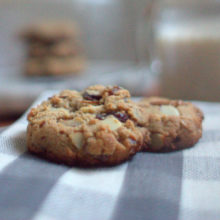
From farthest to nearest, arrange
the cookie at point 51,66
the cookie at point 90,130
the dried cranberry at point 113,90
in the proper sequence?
the cookie at point 51,66, the dried cranberry at point 113,90, the cookie at point 90,130

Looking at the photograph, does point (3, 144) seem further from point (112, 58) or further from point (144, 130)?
point (112, 58)

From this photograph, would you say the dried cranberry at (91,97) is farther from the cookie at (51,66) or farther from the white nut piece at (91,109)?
the cookie at (51,66)

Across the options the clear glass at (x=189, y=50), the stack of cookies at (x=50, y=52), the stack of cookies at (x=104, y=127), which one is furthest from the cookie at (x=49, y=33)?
the stack of cookies at (x=104, y=127)

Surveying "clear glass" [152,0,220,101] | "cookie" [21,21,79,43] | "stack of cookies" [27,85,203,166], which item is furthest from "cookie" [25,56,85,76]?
"stack of cookies" [27,85,203,166]

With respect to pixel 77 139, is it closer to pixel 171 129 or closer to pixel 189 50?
pixel 171 129

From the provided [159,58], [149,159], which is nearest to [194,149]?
[149,159]

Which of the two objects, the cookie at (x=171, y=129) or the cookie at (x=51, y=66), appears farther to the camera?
the cookie at (x=51, y=66)

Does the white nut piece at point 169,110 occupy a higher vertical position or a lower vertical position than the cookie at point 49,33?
higher
